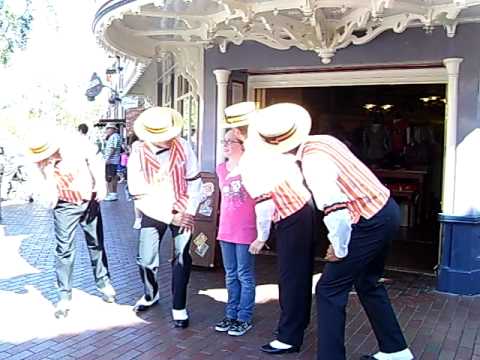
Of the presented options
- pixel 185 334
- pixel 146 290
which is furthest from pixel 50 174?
pixel 185 334

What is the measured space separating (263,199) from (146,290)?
69.9 inches

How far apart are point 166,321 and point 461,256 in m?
2.96

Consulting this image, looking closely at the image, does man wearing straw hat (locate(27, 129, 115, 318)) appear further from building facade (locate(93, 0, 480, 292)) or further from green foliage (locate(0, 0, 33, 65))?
green foliage (locate(0, 0, 33, 65))

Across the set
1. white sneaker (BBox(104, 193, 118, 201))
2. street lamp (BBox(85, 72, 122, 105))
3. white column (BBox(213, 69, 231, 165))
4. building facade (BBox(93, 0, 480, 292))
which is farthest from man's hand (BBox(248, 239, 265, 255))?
street lamp (BBox(85, 72, 122, 105))

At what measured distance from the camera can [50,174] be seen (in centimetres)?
494

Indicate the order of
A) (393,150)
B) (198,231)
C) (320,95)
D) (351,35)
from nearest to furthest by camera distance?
(351,35) < (198,231) < (320,95) < (393,150)

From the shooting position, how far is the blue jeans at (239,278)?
452 centimetres

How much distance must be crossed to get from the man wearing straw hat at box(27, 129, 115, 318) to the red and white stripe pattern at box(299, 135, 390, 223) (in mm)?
2204

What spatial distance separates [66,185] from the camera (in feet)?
16.3

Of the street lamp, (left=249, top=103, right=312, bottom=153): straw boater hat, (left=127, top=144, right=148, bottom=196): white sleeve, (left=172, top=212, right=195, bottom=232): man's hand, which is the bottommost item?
(left=172, top=212, right=195, bottom=232): man's hand

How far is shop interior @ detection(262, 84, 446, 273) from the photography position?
10.3m

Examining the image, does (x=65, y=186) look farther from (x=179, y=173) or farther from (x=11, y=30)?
(x=11, y=30)

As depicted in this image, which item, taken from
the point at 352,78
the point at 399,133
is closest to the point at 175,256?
the point at 352,78

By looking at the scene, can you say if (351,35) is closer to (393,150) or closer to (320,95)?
(320,95)
